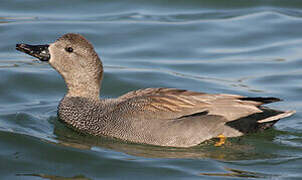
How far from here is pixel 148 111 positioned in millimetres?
8203

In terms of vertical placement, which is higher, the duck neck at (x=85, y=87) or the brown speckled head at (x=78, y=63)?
the brown speckled head at (x=78, y=63)

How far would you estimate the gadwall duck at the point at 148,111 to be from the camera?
26.8ft

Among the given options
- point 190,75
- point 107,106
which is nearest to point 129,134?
point 107,106

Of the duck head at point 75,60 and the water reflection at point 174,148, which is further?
the duck head at point 75,60

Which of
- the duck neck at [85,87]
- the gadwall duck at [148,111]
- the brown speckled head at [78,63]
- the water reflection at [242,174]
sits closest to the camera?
the water reflection at [242,174]

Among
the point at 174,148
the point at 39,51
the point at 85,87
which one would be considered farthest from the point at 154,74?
the point at 174,148

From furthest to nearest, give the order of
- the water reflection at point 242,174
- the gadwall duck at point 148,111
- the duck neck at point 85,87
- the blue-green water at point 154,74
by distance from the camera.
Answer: the duck neck at point 85,87
the gadwall duck at point 148,111
the blue-green water at point 154,74
the water reflection at point 242,174

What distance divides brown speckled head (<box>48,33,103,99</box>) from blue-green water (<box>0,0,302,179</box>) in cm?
63

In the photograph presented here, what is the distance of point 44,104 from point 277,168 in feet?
13.2

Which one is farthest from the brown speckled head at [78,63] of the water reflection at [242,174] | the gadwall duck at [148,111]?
the water reflection at [242,174]

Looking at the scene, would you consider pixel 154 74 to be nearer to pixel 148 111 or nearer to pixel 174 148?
pixel 148 111

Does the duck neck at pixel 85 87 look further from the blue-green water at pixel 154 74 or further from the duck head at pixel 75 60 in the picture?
the blue-green water at pixel 154 74

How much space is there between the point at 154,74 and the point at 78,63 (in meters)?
3.00

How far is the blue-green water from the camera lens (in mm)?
7625
